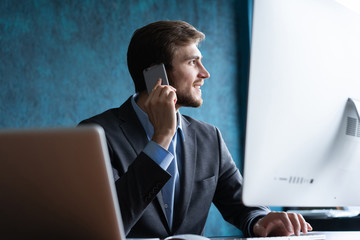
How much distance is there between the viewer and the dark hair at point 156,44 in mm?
1819

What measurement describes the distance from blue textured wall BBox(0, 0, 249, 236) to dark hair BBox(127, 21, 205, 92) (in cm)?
88

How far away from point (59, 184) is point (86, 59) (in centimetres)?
218

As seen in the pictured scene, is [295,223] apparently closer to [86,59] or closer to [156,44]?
[156,44]

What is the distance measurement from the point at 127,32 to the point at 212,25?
0.73m

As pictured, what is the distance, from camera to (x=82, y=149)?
560 mm

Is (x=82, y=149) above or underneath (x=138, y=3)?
underneath

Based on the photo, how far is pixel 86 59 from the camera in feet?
8.74

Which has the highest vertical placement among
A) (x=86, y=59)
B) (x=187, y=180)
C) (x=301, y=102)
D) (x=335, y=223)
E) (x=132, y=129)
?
(x=301, y=102)

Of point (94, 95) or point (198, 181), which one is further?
point (94, 95)

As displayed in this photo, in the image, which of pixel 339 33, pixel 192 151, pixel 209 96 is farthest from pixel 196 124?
pixel 209 96

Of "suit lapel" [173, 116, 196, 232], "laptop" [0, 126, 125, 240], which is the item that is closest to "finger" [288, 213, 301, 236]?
"suit lapel" [173, 116, 196, 232]

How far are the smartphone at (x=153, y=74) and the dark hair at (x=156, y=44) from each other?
83 millimetres

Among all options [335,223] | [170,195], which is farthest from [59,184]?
[335,223]

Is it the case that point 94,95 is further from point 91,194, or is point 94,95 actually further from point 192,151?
point 91,194
